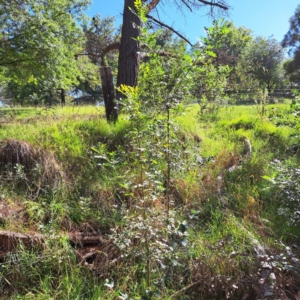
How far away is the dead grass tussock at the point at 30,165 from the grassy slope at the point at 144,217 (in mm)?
106

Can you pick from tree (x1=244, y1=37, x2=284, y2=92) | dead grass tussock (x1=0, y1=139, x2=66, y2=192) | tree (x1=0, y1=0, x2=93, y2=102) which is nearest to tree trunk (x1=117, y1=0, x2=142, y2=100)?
dead grass tussock (x1=0, y1=139, x2=66, y2=192)

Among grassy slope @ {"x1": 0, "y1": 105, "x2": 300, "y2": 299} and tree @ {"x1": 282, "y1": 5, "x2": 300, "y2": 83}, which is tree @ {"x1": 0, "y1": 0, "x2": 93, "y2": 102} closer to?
grassy slope @ {"x1": 0, "y1": 105, "x2": 300, "y2": 299}

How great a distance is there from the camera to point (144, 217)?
1.87 m

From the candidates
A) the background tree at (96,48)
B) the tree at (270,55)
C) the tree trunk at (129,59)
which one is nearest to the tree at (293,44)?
the tree at (270,55)

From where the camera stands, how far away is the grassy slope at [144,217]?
Answer: 1830 millimetres

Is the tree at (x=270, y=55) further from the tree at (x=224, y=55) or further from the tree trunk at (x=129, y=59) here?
the tree trunk at (x=129, y=59)

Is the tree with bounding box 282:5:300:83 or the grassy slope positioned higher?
the tree with bounding box 282:5:300:83

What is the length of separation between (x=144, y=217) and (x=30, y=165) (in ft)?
6.59

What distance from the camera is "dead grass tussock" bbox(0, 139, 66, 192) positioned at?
9.64 feet

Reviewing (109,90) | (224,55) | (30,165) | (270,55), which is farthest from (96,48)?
(270,55)

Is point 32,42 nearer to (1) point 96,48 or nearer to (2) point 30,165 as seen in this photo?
(1) point 96,48

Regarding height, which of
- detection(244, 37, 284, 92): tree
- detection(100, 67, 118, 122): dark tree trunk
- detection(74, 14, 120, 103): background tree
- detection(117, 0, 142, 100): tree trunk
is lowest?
detection(100, 67, 118, 122): dark tree trunk

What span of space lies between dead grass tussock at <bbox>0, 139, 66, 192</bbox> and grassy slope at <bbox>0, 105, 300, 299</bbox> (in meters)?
0.11

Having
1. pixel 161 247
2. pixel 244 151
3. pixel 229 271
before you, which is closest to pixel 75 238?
Result: pixel 161 247
